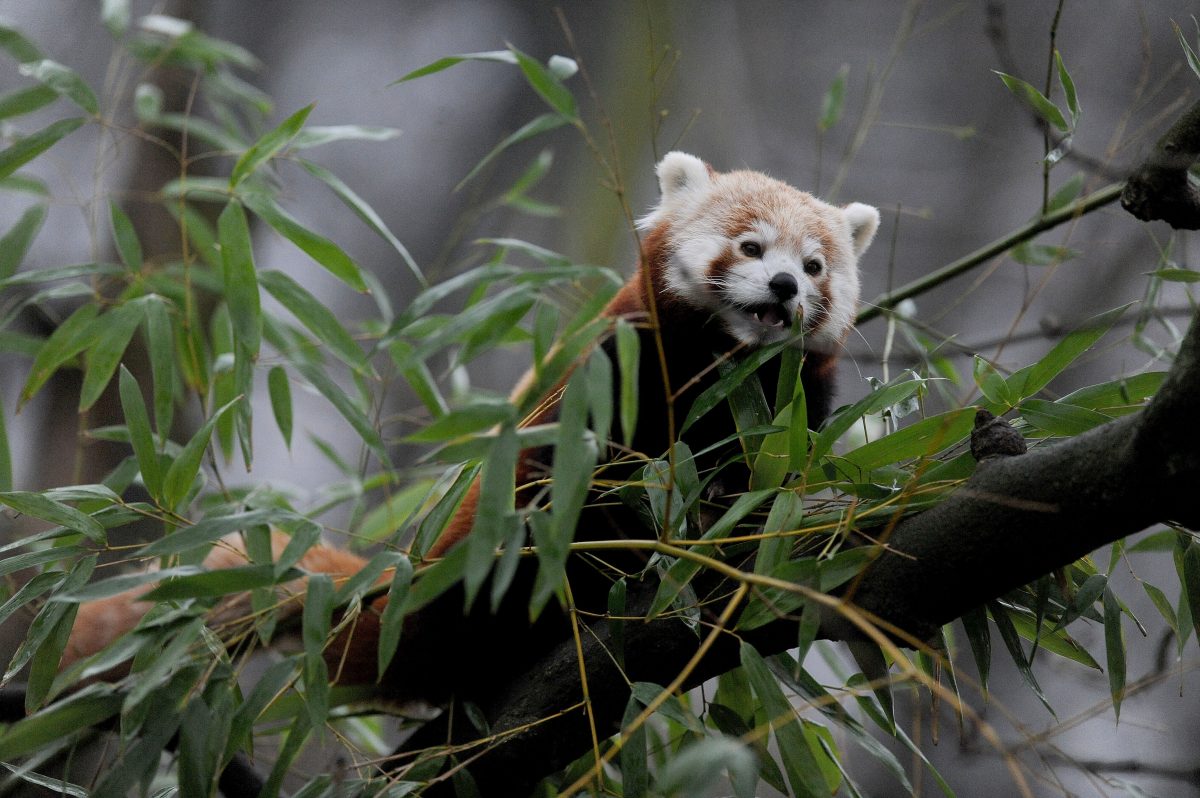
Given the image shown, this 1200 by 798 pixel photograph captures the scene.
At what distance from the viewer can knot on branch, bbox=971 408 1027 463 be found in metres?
1.43

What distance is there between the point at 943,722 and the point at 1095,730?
2512 millimetres

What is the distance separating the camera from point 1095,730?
509cm

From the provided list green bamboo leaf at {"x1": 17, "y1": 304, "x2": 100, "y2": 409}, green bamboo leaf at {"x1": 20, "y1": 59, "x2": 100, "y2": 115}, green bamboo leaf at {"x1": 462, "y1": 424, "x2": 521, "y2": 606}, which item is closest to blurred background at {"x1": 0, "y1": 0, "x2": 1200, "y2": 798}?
green bamboo leaf at {"x1": 17, "y1": 304, "x2": 100, "y2": 409}

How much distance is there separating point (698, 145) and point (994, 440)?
4.23m

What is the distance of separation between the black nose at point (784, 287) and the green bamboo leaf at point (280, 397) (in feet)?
3.85

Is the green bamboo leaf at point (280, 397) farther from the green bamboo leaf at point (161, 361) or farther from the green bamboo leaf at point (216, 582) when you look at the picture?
the green bamboo leaf at point (216, 582)

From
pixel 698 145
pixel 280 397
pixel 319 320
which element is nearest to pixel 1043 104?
pixel 319 320

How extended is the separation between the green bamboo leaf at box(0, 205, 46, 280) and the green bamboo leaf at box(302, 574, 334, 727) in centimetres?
143

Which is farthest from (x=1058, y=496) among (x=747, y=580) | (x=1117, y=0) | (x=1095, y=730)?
(x=1095, y=730)

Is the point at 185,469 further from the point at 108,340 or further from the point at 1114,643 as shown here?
the point at 1114,643

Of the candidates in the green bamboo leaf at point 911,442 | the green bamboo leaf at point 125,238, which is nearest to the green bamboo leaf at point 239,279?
the green bamboo leaf at point 125,238

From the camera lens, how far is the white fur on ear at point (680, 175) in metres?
2.65

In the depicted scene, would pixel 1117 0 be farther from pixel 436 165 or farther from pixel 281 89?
pixel 281 89

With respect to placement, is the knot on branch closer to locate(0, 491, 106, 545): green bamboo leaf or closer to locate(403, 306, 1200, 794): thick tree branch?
locate(403, 306, 1200, 794): thick tree branch
